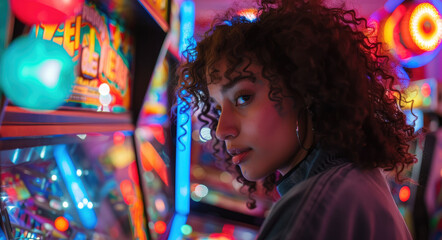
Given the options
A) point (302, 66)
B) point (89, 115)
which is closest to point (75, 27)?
point (89, 115)

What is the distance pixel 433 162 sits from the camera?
2.54 m

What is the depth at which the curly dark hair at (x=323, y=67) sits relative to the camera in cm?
72

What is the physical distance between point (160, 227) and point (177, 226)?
0.14 metres

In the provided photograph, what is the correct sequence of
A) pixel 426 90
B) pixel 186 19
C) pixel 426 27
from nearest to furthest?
pixel 186 19 → pixel 426 27 → pixel 426 90

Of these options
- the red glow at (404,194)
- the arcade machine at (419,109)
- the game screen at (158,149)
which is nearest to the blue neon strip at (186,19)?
the game screen at (158,149)

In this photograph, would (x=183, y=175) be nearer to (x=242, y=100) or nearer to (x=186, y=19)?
(x=186, y=19)

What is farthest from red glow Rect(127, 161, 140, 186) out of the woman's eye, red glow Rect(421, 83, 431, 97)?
red glow Rect(421, 83, 431, 97)

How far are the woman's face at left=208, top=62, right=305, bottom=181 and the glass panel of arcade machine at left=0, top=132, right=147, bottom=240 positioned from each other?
47cm

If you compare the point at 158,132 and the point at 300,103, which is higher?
the point at 300,103

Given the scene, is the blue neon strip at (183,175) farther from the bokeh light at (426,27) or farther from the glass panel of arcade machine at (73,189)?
the bokeh light at (426,27)

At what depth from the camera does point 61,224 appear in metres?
1.04

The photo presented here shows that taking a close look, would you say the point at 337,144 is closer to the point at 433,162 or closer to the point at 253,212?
the point at 253,212

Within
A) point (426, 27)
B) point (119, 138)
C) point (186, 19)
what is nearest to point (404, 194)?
point (426, 27)

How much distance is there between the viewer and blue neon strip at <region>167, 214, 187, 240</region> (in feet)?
5.65
